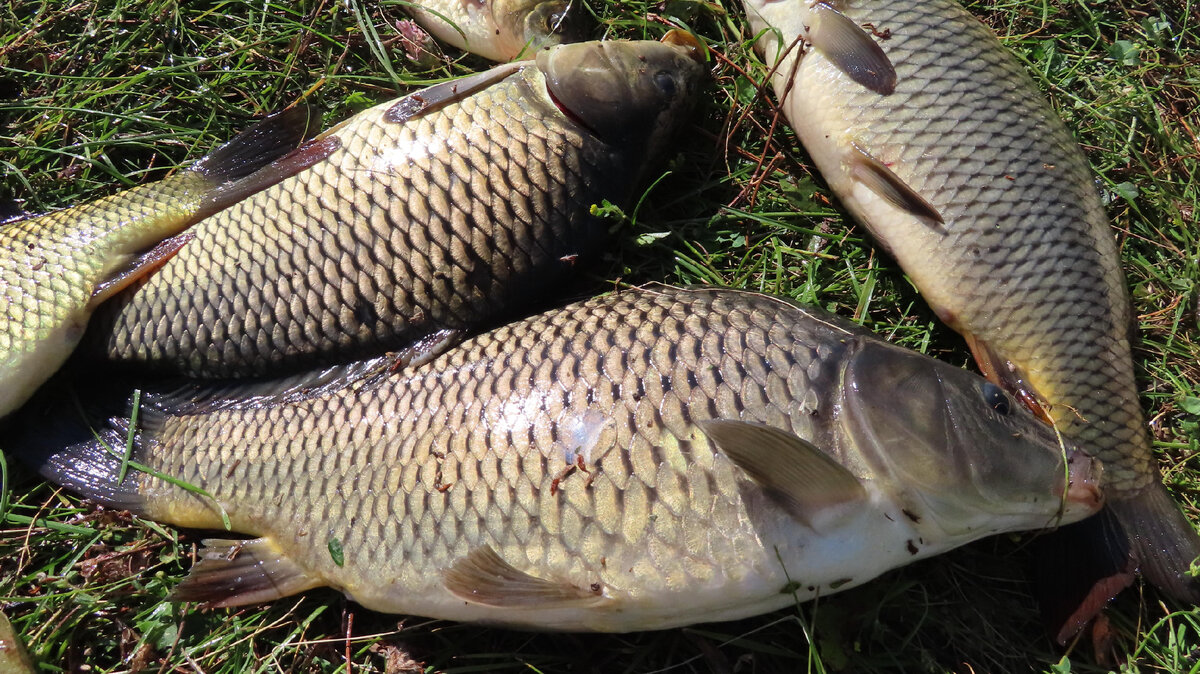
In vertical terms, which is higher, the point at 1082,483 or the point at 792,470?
the point at 792,470

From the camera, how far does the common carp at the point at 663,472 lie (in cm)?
182

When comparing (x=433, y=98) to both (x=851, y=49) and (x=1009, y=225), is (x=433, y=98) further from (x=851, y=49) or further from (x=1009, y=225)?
(x=1009, y=225)

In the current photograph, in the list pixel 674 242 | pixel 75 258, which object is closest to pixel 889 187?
pixel 674 242

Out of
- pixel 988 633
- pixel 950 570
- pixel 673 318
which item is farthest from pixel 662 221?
pixel 988 633

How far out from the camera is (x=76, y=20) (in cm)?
287

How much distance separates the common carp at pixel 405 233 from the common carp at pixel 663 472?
0.27 meters

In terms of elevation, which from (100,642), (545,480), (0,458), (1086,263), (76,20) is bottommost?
(100,642)

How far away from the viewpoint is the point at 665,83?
8.05ft

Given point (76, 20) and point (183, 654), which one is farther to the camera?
point (76, 20)

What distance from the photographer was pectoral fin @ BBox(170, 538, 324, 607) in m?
2.16

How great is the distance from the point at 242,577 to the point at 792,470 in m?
1.48

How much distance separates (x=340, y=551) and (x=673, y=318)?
1005 mm

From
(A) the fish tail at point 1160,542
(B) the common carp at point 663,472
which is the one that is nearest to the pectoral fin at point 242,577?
(B) the common carp at point 663,472

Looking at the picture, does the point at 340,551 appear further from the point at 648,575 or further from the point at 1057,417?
the point at 1057,417
